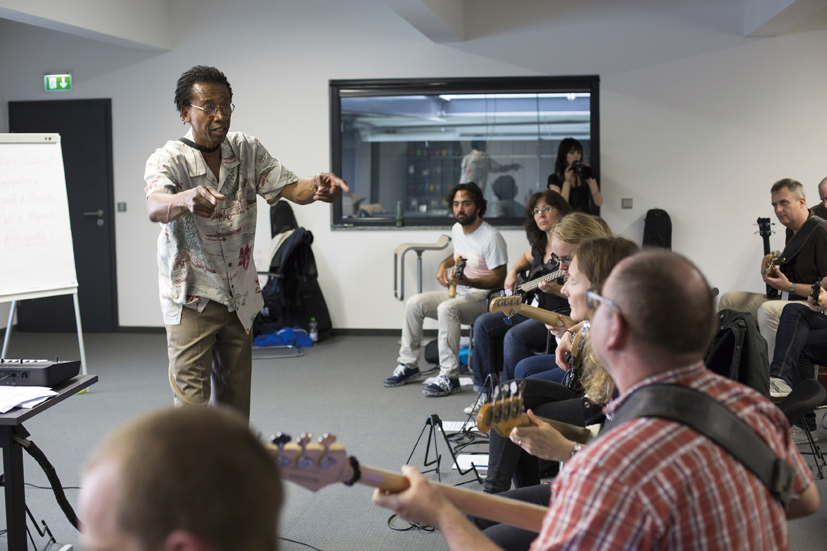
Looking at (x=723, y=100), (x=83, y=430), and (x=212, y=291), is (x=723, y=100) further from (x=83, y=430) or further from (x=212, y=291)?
(x=83, y=430)

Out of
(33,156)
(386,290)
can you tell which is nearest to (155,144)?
(33,156)

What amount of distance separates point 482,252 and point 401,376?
0.96 metres

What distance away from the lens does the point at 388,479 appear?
103 cm

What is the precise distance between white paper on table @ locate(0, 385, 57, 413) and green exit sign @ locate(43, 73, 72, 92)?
506cm

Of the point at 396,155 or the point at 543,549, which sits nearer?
the point at 543,549

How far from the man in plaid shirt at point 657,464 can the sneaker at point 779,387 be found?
6.91 ft

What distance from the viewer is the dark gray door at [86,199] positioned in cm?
616

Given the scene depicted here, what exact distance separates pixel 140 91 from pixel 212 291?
4673mm

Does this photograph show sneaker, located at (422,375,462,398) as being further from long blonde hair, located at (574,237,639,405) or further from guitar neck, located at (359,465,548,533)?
guitar neck, located at (359,465,548,533)

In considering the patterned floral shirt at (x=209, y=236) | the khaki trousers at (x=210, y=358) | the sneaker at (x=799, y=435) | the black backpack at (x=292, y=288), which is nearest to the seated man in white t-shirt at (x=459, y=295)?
the black backpack at (x=292, y=288)

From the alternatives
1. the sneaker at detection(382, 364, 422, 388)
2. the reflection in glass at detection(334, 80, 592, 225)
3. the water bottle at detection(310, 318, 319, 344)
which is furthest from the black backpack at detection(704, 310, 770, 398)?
the water bottle at detection(310, 318, 319, 344)

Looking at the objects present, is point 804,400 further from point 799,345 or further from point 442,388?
point 442,388

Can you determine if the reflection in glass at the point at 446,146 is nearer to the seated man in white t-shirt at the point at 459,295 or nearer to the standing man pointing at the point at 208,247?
the seated man in white t-shirt at the point at 459,295

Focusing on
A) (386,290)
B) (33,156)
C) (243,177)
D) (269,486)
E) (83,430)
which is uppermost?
(33,156)
